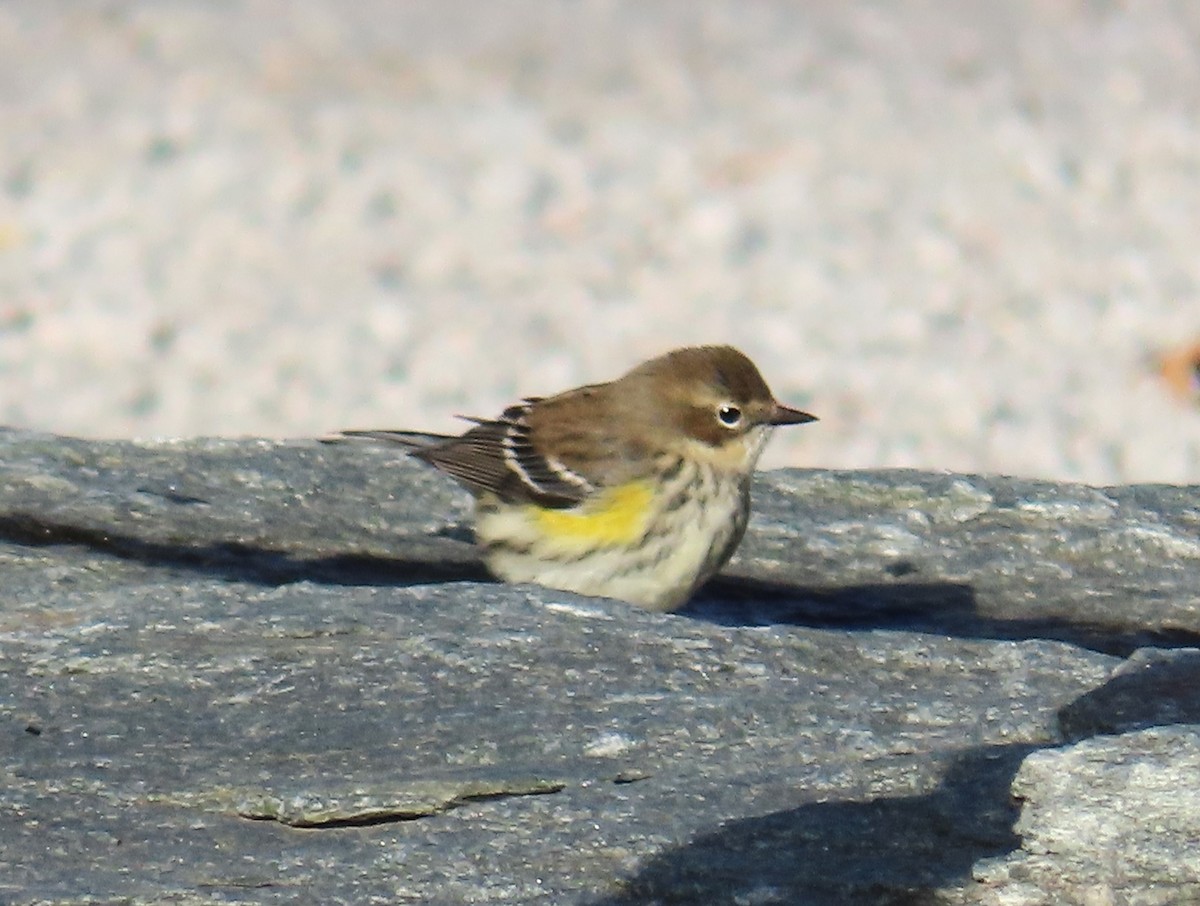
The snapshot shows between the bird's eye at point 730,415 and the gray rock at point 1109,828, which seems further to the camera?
the bird's eye at point 730,415

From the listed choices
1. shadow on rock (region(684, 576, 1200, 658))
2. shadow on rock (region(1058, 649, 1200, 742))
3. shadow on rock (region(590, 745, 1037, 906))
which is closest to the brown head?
shadow on rock (region(684, 576, 1200, 658))

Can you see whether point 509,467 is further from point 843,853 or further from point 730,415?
point 843,853

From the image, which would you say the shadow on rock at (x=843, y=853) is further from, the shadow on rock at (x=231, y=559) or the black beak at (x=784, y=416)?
the black beak at (x=784, y=416)

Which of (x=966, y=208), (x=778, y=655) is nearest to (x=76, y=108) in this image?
(x=966, y=208)

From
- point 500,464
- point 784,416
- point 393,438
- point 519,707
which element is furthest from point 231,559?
point 784,416

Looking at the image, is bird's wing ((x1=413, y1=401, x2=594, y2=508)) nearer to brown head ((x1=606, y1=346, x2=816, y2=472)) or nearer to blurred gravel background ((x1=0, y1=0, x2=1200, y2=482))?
brown head ((x1=606, y1=346, x2=816, y2=472))

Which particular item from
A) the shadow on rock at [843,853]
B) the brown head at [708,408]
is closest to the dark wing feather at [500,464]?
the brown head at [708,408]

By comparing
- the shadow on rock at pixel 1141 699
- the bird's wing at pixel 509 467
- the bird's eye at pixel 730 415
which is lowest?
the shadow on rock at pixel 1141 699
